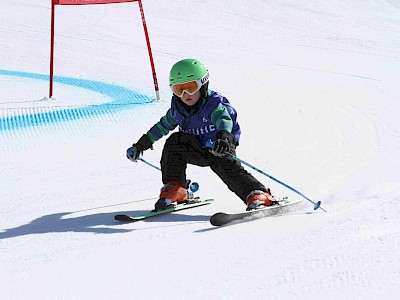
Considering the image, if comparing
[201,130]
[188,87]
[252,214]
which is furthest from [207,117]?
[252,214]

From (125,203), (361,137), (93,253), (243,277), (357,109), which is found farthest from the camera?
(357,109)

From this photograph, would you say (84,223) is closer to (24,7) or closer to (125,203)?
(125,203)

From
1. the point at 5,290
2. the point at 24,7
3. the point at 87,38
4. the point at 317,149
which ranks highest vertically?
the point at 24,7

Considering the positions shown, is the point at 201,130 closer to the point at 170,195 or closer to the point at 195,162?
the point at 195,162

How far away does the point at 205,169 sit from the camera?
5.35m

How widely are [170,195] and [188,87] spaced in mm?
630

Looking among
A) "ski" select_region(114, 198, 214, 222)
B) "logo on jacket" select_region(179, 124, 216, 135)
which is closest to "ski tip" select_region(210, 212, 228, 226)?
"ski" select_region(114, 198, 214, 222)

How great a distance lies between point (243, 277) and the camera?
9.53 ft

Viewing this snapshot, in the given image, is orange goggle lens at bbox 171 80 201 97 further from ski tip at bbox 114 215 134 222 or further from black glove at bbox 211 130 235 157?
ski tip at bbox 114 215 134 222

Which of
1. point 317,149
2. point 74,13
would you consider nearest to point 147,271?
point 317,149

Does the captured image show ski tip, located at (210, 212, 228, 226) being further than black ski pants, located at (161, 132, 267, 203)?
No

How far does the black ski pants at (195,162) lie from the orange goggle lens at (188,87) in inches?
10.6

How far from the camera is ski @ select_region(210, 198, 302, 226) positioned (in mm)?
3785

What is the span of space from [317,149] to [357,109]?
1801 mm
